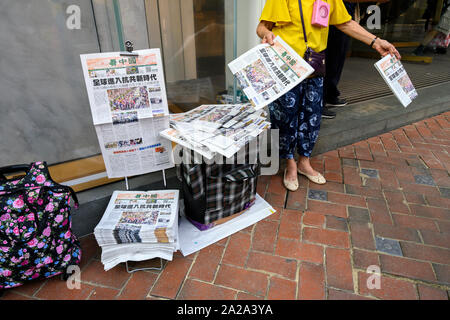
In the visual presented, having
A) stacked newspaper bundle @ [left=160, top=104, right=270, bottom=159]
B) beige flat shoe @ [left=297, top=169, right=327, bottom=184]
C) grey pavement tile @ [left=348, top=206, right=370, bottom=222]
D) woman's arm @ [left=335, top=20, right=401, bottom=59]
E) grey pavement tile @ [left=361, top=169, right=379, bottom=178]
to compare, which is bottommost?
grey pavement tile @ [left=348, top=206, right=370, bottom=222]

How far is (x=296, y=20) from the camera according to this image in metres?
1.90

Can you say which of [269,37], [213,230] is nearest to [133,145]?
[213,230]

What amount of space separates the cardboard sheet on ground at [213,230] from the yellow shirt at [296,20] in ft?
3.85

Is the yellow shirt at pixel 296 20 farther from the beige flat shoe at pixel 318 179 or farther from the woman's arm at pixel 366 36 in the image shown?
the beige flat shoe at pixel 318 179

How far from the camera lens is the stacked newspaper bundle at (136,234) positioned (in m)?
1.61

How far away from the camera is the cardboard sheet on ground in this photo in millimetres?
1897

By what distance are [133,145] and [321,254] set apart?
4.51 ft

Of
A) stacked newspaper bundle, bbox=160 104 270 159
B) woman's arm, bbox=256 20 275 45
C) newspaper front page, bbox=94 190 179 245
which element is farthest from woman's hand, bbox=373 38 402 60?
newspaper front page, bbox=94 190 179 245

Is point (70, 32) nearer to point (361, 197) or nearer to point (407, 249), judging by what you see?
point (361, 197)

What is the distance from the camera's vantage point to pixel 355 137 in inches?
127

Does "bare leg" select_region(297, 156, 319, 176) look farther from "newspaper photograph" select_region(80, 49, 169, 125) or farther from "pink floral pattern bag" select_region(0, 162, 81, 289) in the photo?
"pink floral pattern bag" select_region(0, 162, 81, 289)

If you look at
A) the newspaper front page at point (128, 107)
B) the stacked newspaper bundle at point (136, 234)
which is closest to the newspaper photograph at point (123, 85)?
the newspaper front page at point (128, 107)

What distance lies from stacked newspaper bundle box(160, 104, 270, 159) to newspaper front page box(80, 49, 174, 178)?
0.43 feet
